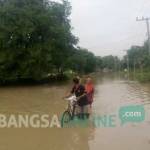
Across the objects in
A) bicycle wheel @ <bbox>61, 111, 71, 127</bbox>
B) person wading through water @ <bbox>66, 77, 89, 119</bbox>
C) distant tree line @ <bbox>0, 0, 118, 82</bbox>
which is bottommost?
bicycle wheel @ <bbox>61, 111, 71, 127</bbox>

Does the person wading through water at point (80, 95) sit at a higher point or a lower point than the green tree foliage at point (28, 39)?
lower

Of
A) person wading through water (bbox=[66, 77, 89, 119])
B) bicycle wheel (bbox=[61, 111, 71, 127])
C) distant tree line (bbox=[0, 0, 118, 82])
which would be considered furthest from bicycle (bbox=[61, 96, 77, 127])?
distant tree line (bbox=[0, 0, 118, 82])

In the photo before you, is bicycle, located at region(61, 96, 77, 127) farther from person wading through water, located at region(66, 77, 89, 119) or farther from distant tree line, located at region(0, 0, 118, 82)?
distant tree line, located at region(0, 0, 118, 82)

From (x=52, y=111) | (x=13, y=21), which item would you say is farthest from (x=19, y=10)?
(x=52, y=111)

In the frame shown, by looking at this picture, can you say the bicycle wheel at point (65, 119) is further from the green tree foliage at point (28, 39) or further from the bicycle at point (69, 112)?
the green tree foliage at point (28, 39)

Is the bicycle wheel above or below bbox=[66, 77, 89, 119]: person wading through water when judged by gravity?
below

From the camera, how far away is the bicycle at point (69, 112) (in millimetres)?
12125

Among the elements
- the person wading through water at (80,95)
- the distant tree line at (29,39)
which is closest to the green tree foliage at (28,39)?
the distant tree line at (29,39)

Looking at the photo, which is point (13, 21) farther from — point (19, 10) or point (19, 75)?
point (19, 75)

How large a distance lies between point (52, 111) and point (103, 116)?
8.86 ft

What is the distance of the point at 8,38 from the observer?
39.4 m

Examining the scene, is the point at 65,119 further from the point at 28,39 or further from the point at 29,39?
the point at 29,39

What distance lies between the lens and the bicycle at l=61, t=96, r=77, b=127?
12125 mm

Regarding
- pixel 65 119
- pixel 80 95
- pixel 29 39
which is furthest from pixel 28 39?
pixel 80 95
